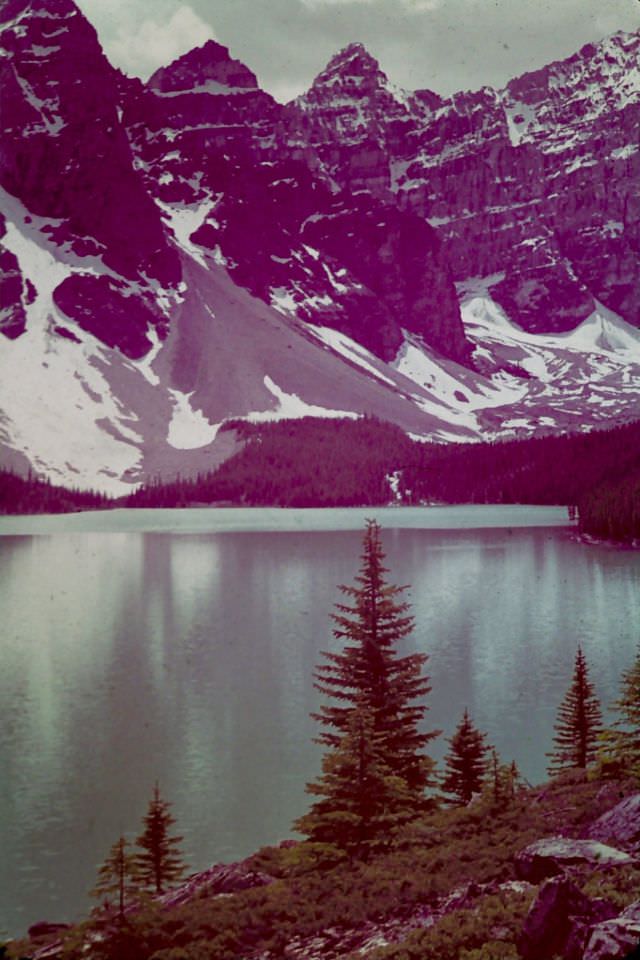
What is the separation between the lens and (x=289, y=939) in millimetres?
11422

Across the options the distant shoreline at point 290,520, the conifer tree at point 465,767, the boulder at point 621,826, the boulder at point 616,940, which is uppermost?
the distant shoreline at point 290,520

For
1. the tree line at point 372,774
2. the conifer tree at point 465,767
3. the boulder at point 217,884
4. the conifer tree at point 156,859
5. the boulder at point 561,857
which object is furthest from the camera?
the conifer tree at point 465,767

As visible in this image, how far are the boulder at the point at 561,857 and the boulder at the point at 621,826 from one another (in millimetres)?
424

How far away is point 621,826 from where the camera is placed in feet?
44.1

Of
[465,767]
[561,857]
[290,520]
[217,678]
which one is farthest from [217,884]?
[290,520]

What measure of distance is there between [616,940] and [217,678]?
25209 millimetres

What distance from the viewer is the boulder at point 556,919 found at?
390 inches

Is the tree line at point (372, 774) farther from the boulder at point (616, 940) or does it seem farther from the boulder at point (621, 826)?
the boulder at point (616, 940)

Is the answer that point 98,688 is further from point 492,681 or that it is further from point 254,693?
point 492,681

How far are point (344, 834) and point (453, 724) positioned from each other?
12.4 m

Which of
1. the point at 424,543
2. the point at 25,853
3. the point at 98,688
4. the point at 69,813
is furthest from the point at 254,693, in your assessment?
the point at 424,543

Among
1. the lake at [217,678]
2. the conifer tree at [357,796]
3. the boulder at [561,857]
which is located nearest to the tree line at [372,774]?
the conifer tree at [357,796]

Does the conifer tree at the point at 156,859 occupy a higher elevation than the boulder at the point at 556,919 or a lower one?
lower

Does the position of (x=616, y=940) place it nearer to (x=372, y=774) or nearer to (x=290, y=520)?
(x=372, y=774)
